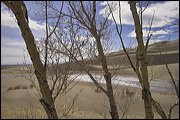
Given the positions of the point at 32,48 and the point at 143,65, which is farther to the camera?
the point at 32,48

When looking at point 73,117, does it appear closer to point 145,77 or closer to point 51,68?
point 51,68

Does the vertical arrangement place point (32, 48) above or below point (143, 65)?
above

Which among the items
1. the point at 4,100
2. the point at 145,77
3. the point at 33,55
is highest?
the point at 33,55

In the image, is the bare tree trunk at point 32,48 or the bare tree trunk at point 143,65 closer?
the bare tree trunk at point 143,65

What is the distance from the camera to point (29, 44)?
4.99 feet

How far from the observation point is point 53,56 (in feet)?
10.3

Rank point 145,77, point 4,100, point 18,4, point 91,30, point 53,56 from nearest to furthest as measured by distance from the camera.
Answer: point 145,77, point 18,4, point 53,56, point 91,30, point 4,100

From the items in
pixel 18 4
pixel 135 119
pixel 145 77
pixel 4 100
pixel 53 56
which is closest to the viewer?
pixel 145 77

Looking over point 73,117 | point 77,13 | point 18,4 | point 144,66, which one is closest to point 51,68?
point 77,13

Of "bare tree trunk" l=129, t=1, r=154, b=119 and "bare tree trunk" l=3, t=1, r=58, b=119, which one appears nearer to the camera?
"bare tree trunk" l=129, t=1, r=154, b=119

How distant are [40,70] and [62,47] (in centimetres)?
180

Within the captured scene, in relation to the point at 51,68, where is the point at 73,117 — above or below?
below

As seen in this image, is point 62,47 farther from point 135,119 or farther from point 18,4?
point 135,119

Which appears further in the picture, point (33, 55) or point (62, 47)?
point (62, 47)
